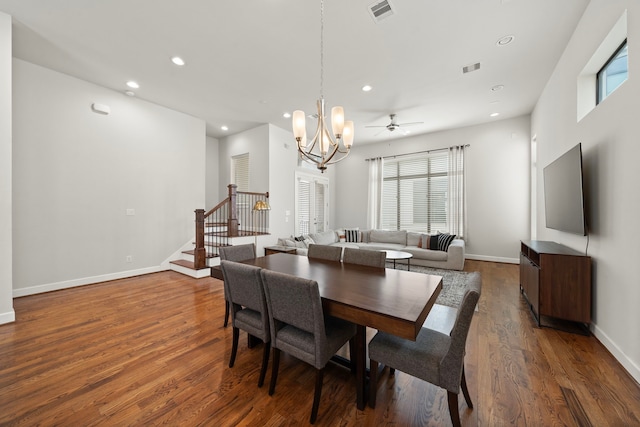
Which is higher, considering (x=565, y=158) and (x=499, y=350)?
(x=565, y=158)

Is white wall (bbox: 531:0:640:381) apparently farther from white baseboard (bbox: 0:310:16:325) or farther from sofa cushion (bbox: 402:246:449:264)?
white baseboard (bbox: 0:310:16:325)

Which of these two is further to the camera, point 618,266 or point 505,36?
point 505,36

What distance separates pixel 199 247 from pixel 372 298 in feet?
13.7

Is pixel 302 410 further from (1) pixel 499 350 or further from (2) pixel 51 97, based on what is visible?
(2) pixel 51 97

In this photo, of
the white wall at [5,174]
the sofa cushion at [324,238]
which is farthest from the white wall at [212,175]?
the white wall at [5,174]

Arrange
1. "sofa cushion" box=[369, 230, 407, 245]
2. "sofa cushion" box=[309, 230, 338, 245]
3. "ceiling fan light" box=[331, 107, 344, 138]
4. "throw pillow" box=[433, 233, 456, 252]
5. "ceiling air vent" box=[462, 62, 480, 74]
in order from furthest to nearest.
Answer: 1. "sofa cushion" box=[369, 230, 407, 245]
2. "sofa cushion" box=[309, 230, 338, 245]
3. "throw pillow" box=[433, 233, 456, 252]
4. "ceiling air vent" box=[462, 62, 480, 74]
5. "ceiling fan light" box=[331, 107, 344, 138]

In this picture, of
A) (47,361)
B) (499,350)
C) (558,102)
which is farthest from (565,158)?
(47,361)

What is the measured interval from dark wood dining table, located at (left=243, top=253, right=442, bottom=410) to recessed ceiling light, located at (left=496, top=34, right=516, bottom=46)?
305 centimetres

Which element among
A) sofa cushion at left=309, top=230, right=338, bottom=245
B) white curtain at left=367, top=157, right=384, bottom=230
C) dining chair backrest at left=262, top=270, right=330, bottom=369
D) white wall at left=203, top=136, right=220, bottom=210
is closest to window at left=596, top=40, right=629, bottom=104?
dining chair backrest at left=262, top=270, right=330, bottom=369

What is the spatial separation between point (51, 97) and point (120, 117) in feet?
2.79

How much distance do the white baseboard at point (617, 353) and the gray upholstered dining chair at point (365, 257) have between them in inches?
76.8

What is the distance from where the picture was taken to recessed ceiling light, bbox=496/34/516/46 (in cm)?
289

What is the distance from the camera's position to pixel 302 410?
1572 millimetres

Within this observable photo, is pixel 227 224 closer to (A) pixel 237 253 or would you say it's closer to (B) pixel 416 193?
(A) pixel 237 253
